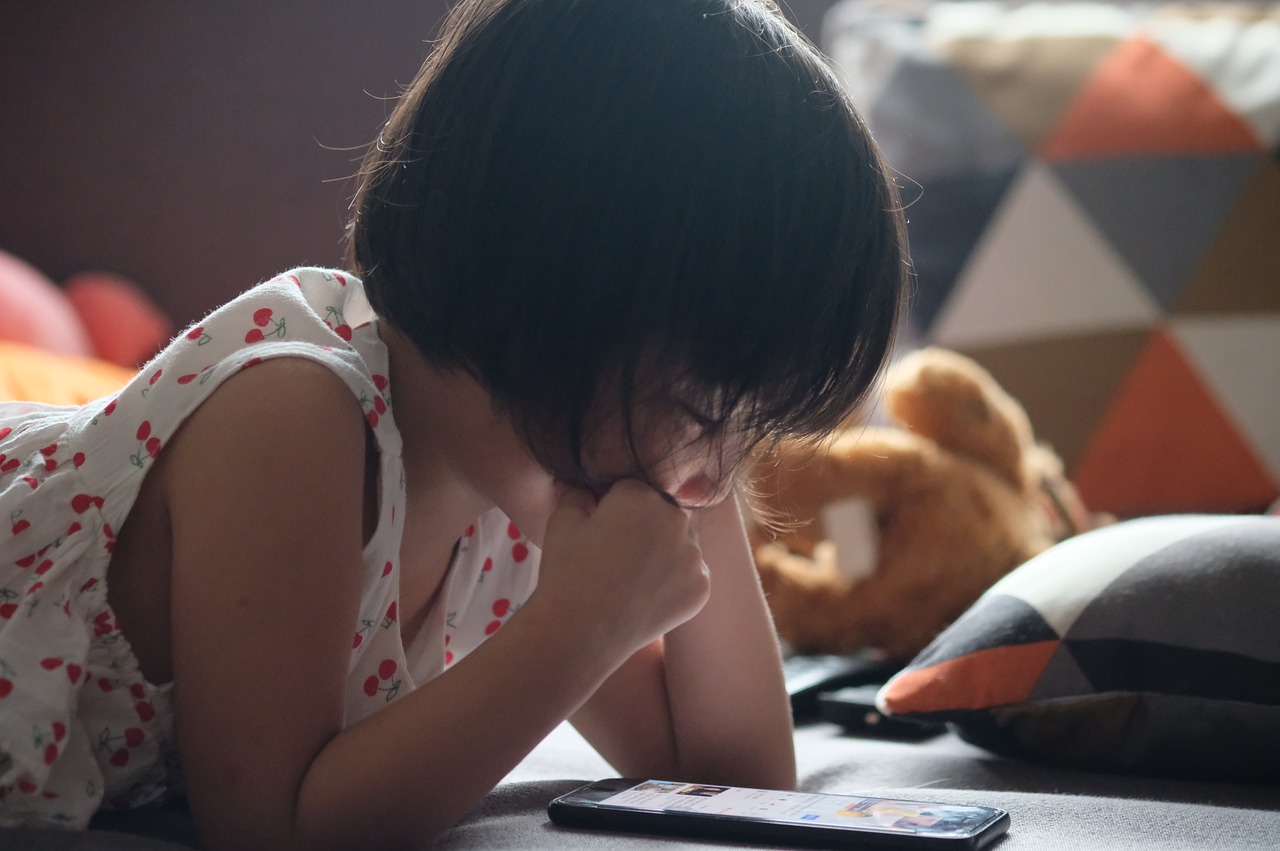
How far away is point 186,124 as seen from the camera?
1.98 metres

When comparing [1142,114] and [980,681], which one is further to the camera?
[1142,114]

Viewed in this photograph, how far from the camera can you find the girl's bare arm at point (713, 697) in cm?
78

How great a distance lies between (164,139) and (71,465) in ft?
4.87

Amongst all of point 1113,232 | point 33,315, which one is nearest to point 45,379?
point 33,315

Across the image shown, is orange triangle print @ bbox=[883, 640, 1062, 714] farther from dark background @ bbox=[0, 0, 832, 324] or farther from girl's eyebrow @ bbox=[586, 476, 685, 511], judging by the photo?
dark background @ bbox=[0, 0, 832, 324]

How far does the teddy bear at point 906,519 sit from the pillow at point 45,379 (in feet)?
2.33

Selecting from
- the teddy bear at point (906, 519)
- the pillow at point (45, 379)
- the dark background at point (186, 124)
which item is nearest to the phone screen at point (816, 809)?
the teddy bear at point (906, 519)

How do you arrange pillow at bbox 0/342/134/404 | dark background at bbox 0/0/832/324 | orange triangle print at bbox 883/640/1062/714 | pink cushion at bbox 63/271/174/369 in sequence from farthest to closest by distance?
dark background at bbox 0/0/832/324 < pink cushion at bbox 63/271/174/369 < pillow at bbox 0/342/134/404 < orange triangle print at bbox 883/640/1062/714

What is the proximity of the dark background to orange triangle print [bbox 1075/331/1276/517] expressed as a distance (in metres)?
0.92

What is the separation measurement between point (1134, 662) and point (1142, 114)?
2.95 ft

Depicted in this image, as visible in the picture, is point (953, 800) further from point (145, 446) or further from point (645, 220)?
point (145, 446)

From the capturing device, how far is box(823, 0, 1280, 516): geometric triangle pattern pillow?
1.34m

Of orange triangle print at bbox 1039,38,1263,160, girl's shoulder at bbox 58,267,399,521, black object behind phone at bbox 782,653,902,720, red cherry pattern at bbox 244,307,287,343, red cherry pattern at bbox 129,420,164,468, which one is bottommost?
black object behind phone at bbox 782,653,902,720

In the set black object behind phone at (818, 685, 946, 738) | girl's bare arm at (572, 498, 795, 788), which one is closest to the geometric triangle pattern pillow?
black object behind phone at (818, 685, 946, 738)
